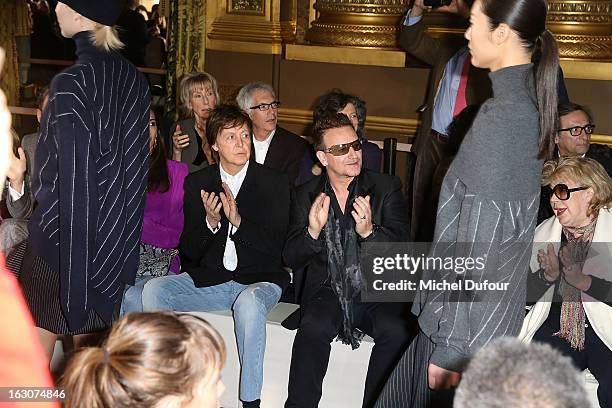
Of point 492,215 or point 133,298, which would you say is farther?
point 133,298

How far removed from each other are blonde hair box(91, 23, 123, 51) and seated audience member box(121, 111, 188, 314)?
1021 millimetres

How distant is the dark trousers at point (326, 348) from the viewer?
328 centimetres

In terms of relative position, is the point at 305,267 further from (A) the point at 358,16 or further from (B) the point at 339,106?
(A) the point at 358,16

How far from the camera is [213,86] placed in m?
4.96

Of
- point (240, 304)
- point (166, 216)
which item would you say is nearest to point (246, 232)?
point (240, 304)

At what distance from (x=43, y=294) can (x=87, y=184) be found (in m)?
0.44

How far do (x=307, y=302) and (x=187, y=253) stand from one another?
24.7 inches

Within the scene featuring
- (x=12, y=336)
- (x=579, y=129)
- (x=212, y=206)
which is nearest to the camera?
(x=12, y=336)

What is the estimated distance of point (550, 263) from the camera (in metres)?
3.10

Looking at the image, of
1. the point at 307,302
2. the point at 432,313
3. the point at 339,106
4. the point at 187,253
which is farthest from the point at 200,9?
the point at 432,313

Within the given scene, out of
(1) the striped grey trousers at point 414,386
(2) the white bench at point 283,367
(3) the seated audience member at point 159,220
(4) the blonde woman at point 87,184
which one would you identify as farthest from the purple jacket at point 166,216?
(1) the striped grey trousers at point 414,386

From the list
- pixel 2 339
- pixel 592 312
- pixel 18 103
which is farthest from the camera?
pixel 18 103

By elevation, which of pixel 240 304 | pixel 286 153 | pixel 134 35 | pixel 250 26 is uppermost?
pixel 250 26

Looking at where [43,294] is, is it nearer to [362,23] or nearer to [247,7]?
[362,23]
